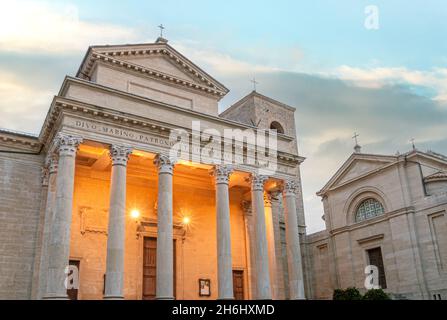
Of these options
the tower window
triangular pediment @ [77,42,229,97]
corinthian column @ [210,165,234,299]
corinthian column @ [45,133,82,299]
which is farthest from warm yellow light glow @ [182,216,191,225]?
the tower window

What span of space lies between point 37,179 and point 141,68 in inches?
285

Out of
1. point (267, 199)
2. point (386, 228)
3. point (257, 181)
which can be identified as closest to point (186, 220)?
point (267, 199)

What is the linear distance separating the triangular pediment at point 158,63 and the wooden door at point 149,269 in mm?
8511

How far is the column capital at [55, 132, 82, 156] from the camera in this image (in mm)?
17641

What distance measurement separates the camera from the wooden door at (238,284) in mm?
24520

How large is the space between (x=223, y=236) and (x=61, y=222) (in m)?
7.08

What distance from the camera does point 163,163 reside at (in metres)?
19.9

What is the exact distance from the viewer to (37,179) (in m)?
20.4

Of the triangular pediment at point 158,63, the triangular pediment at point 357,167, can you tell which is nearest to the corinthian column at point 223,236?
the triangular pediment at point 158,63

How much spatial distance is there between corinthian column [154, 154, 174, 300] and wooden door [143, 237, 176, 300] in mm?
4208

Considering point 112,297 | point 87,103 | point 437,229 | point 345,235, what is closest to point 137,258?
point 112,297

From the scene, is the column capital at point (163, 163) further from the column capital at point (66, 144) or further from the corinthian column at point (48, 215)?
the corinthian column at point (48, 215)

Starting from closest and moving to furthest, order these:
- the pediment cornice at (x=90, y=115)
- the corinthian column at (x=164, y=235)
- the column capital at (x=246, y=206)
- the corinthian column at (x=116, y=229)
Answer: the corinthian column at (x=116, y=229) → the pediment cornice at (x=90, y=115) → the corinthian column at (x=164, y=235) → the column capital at (x=246, y=206)

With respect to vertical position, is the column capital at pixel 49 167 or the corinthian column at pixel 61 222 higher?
the column capital at pixel 49 167
